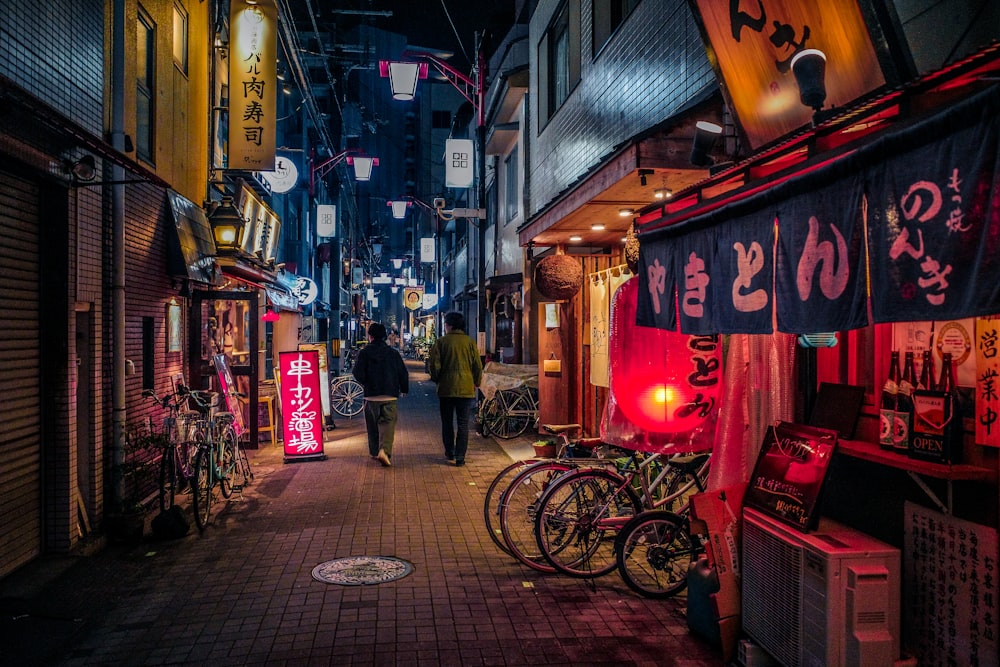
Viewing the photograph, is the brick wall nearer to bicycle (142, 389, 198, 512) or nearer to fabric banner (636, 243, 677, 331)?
fabric banner (636, 243, 677, 331)

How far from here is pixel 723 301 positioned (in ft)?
18.2

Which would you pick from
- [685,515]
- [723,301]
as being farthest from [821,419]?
[685,515]

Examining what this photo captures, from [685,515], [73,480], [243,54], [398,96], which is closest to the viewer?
[685,515]

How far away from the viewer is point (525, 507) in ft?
25.7

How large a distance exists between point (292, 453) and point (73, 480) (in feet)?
18.6

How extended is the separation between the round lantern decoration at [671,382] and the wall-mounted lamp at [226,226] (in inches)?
361

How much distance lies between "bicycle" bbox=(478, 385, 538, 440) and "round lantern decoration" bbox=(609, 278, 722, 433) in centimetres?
1004

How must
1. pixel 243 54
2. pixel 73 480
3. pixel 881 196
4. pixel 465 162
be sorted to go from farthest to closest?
pixel 465 162, pixel 243 54, pixel 73 480, pixel 881 196

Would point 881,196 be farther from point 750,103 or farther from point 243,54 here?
point 243,54

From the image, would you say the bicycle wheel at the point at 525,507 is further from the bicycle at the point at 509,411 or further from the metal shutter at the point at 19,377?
the bicycle at the point at 509,411

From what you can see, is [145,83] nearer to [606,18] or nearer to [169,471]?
[169,471]

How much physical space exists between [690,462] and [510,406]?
411 inches

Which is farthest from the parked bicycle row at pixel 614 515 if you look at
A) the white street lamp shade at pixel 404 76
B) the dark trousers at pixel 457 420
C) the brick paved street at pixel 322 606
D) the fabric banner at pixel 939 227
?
the white street lamp shade at pixel 404 76

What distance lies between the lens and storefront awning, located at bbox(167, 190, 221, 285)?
36.6ft
